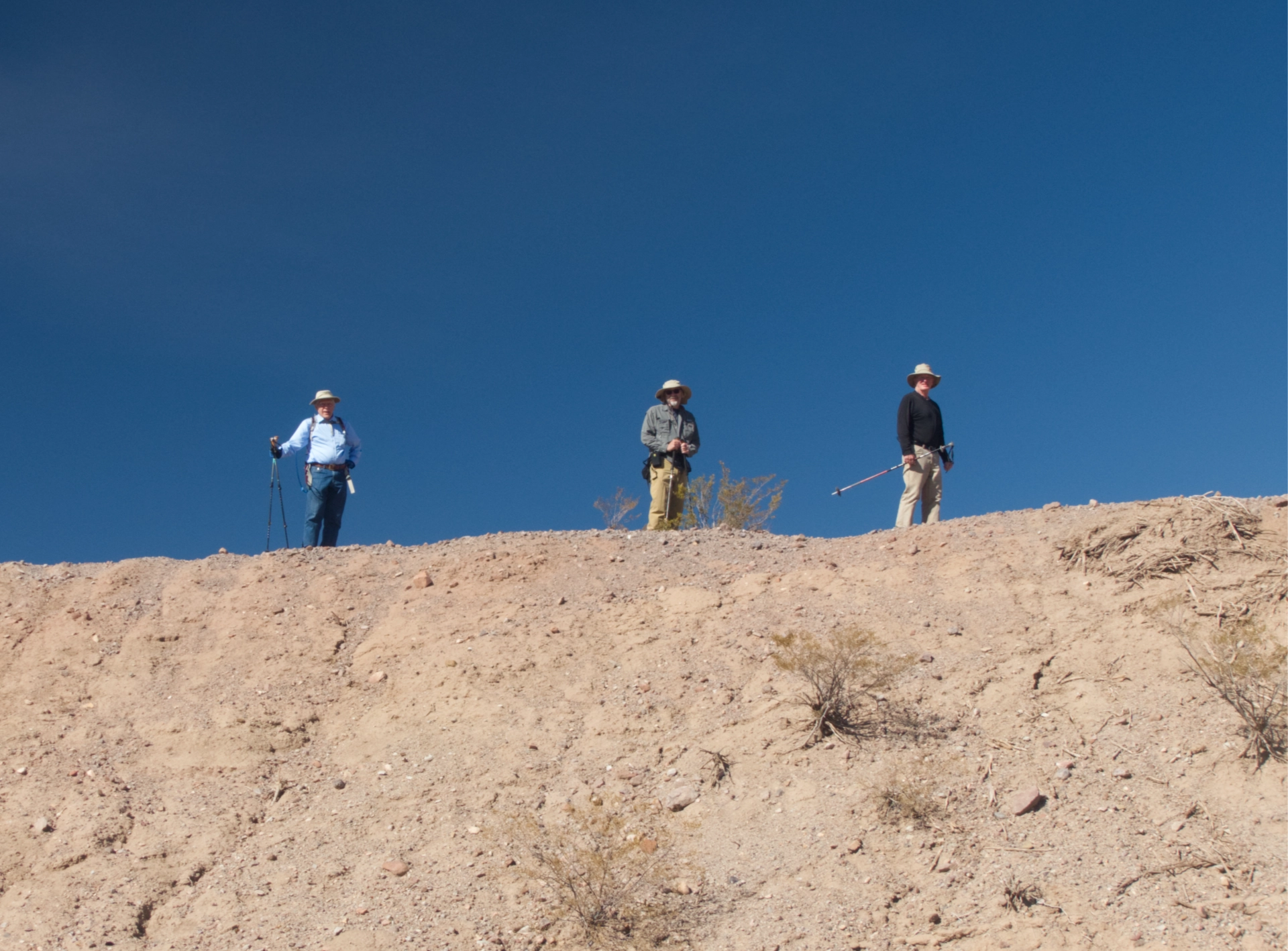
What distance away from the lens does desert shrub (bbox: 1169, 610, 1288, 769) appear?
5.99m

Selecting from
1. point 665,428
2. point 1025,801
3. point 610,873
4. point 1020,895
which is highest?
point 665,428

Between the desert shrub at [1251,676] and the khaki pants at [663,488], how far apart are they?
5.44m

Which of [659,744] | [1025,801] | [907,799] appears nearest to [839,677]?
[907,799]

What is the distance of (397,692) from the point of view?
26.4 ft

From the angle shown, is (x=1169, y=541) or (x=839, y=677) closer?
(x=839, y=677)

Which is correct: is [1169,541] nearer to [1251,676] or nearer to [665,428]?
[1251,676]

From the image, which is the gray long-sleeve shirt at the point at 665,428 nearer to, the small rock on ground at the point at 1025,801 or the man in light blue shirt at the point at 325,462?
the man in light blue shirt at the point at 325,462

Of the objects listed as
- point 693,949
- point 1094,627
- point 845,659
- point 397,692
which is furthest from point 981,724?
point 397,692

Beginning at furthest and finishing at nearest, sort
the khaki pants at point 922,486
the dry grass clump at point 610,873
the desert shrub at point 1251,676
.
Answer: the khaki pants at point 922,486 < the desert shrub at point 1251,676 < the dry grass clump at point 610,873

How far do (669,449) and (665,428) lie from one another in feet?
0.96

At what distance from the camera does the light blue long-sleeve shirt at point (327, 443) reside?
36.1 feet

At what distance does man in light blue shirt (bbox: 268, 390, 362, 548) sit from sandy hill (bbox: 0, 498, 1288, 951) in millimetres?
828

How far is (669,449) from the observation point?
1126cm

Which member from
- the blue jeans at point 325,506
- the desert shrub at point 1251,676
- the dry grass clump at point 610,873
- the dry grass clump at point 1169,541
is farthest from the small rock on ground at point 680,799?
the blue jeans at point 325,506
